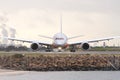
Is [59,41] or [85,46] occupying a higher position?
[59,41]

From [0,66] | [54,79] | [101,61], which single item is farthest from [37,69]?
[54,79]

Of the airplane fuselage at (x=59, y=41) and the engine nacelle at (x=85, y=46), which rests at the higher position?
the airplane fuselage at (x=59, y=41)

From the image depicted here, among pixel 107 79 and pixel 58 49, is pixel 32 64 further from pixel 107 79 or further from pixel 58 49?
pixel 58 49

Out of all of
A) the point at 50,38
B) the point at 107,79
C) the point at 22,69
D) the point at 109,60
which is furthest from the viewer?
the point at 50,38

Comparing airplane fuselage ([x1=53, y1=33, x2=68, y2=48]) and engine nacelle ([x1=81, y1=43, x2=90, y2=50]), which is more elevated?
airplane fuselage ([x1=53, y1=33, x2=68, y2=48])

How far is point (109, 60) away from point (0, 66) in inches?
647

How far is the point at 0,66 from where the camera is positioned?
65.3 metres

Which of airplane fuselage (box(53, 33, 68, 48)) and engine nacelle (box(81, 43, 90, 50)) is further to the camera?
airplane fuselage (box(53, 33, 68, 48))

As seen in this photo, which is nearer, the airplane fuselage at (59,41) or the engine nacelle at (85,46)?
the engine nacelle at (85,46)

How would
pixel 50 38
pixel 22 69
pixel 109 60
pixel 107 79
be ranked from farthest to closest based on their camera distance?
1. pixel 50 38
2. pixel 109 60
3. pixel 22 69
4. pixel 107 79

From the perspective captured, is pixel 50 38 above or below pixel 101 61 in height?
above

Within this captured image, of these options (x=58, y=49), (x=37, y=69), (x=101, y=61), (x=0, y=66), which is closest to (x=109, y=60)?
(x=101, y=61)

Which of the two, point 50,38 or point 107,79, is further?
point 50,38

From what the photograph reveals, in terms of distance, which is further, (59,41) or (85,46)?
(59,41)
